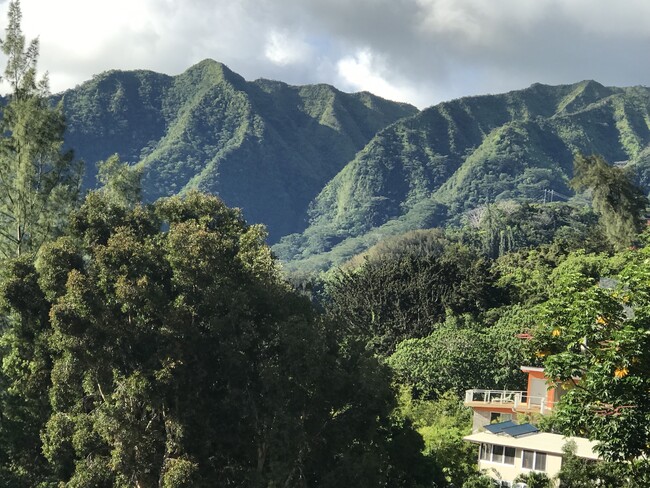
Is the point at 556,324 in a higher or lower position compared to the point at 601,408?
higher

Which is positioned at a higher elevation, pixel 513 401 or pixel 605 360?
pixel 513 401

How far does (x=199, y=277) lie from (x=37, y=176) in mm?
11474

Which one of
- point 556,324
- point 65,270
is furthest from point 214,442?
point 556,324

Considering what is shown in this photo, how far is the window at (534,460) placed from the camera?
30203 mm

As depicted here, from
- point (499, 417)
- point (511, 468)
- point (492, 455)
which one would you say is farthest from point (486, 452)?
point (499, 417)

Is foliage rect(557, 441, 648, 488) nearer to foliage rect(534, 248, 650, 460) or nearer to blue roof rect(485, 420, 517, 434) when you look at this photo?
blue roof rect(485, 420, 517, 434)

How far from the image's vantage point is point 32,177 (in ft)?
108

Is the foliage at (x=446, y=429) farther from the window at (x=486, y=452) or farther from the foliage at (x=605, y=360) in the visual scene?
the foliage at (x=605, y=360)

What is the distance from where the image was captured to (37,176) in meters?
33.4

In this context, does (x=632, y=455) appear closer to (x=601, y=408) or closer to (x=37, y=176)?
(x=601, y=408)

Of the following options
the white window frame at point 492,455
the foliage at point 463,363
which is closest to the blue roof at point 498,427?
the white window frame at point 492,455

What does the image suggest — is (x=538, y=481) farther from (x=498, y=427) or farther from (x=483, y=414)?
(x=483, y=414)

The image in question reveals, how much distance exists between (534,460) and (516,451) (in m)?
0.76

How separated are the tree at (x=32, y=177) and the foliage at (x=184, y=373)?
7.02m
